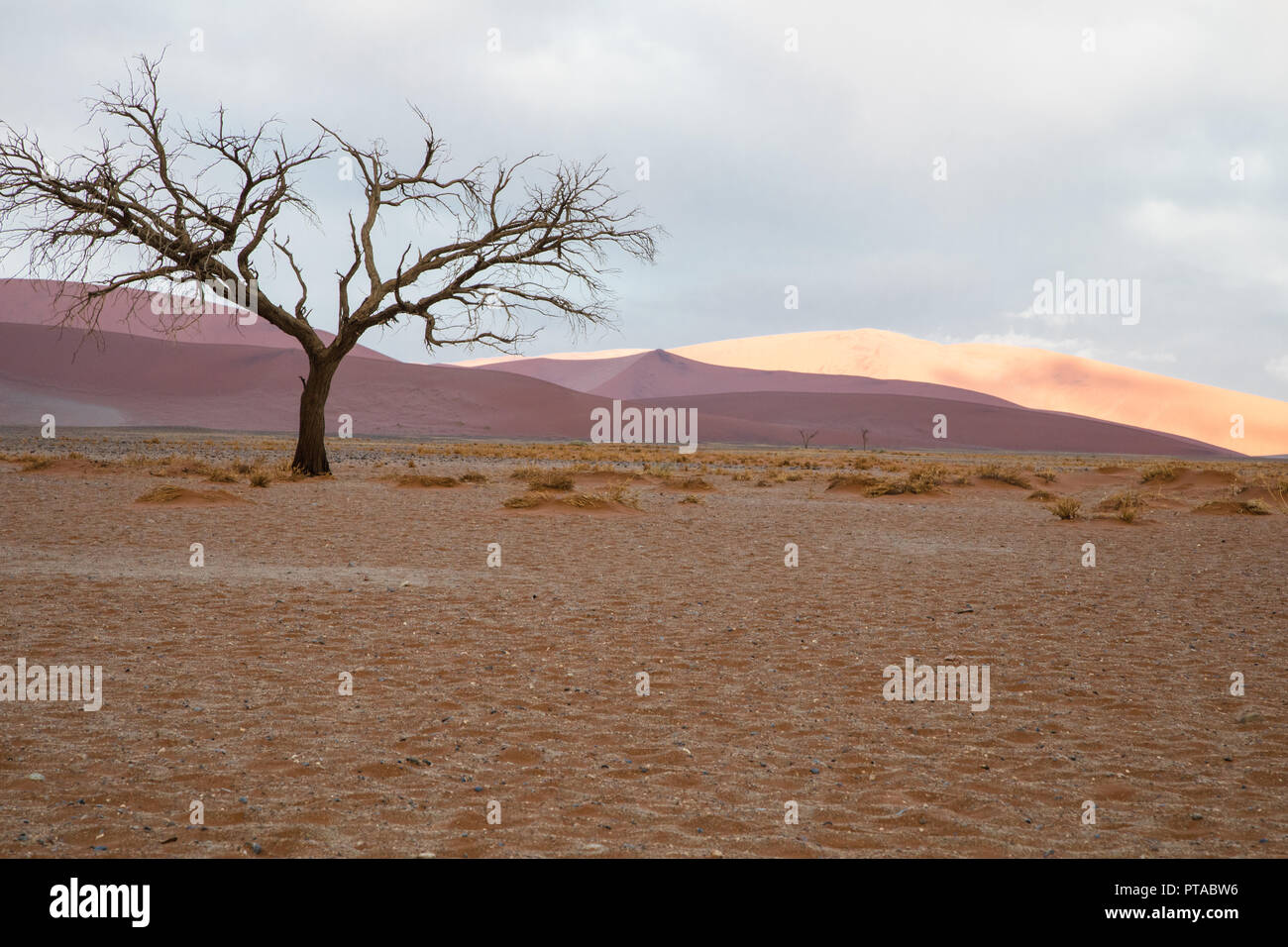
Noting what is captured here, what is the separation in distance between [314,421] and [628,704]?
20377mm

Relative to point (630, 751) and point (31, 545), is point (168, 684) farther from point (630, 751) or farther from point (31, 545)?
point (31, 545)

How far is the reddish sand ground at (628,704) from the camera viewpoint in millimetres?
3740

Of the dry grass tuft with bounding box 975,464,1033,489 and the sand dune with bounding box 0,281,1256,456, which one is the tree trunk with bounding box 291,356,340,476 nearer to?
the dry grass tuft with bounding box 975,464,1033,489

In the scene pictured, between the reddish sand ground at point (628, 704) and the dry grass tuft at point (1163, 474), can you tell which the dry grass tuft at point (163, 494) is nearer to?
the reddish sand ground at point (628, 704)

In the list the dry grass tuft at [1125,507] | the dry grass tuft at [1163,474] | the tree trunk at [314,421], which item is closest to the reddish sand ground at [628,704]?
the dry grass tuft at [1125,507]

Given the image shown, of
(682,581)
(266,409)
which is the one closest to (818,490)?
(682,581)

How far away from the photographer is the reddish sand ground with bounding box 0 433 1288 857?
3.74 metres

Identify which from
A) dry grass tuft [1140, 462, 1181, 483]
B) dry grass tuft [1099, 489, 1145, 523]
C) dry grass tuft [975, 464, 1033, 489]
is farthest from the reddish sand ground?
dry grass tuft [1140, 462, 1181, 483]

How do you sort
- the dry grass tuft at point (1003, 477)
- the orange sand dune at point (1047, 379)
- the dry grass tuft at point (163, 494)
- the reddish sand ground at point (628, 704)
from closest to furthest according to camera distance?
the reddish sand ground at point (628, 704) < the dry grass tuft at point (163, 494) < the dry grass tuft at point (1003, 477) < the orange sand dune at point (1047, 379)

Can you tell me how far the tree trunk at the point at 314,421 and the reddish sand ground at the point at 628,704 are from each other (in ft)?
36.2

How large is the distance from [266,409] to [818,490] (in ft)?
341

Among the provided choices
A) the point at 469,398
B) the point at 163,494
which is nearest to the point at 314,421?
the point at 163,494

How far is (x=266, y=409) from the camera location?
114688 millimetres

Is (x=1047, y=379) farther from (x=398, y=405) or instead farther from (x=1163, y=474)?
(x=1163, y=474)
